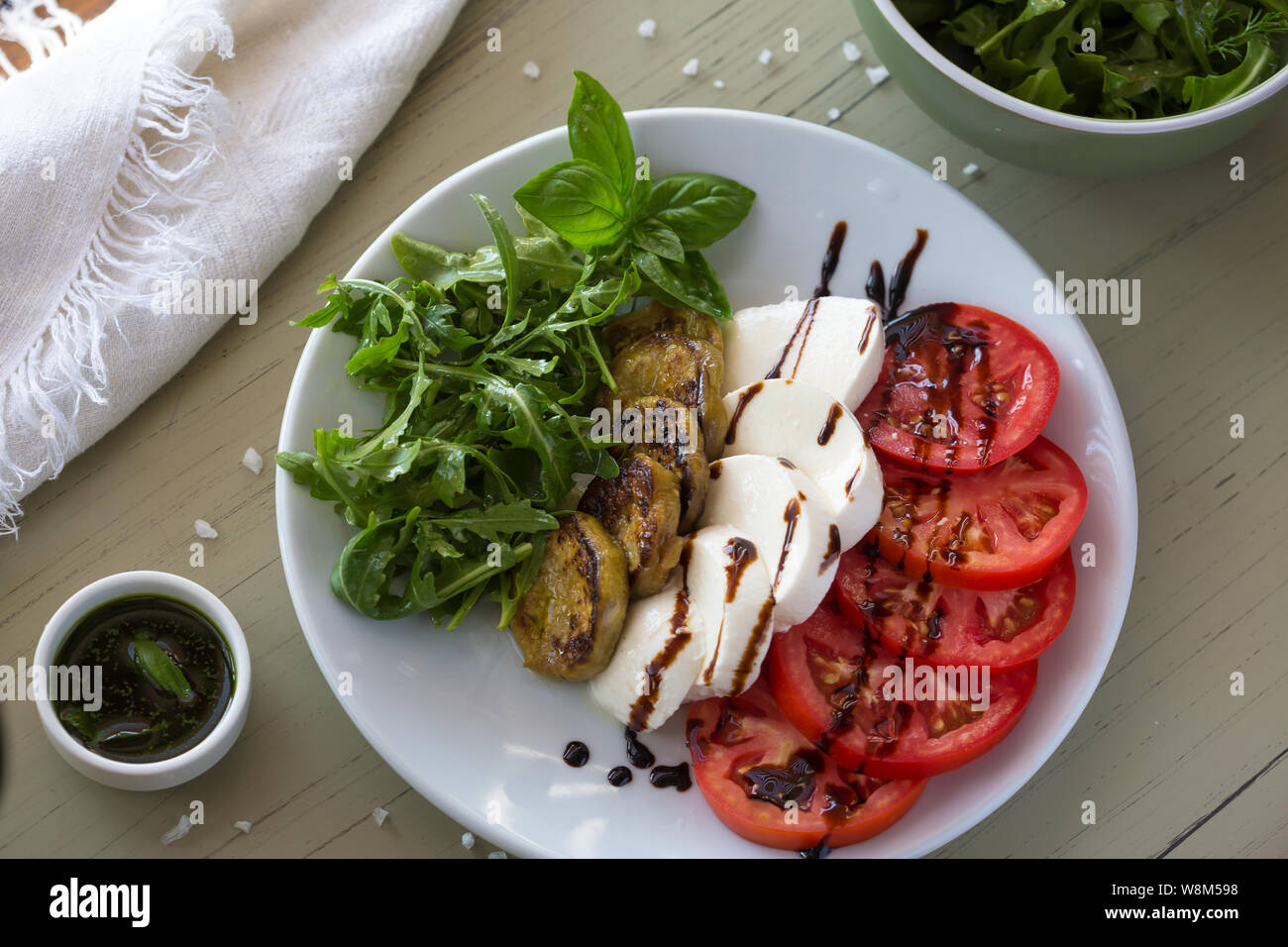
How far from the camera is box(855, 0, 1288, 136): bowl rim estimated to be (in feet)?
6.69

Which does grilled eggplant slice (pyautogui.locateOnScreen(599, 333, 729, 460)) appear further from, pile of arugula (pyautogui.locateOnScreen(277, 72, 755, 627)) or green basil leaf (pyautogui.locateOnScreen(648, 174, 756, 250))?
green basil leaf (pyautogui.locateOnScreen(648, 174, 756, 250))

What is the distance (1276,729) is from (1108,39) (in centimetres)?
141

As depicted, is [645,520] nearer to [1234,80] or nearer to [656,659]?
[656,659]

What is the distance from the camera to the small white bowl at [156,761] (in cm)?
203

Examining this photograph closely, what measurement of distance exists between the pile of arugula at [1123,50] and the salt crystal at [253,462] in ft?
5.13

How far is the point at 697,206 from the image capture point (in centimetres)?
228

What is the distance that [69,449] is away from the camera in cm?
236

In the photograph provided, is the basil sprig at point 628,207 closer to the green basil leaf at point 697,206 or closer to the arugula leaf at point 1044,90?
the green basil leaf at point 697,206

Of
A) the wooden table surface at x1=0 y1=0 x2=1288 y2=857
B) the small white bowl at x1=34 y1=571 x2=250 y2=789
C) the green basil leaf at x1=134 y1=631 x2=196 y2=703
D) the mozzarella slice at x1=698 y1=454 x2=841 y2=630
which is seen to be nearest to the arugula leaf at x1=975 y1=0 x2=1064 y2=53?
the wooden table surface at x1=0 y1=0 x2=1288 y2=857

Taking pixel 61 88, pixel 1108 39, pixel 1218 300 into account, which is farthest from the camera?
pixel 1218 300

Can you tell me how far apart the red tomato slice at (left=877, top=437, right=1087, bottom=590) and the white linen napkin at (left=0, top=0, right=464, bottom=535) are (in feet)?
4.55

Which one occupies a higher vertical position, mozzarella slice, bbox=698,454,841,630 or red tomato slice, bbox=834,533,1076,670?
mozzarella slice, bbox=698,454,841,630
